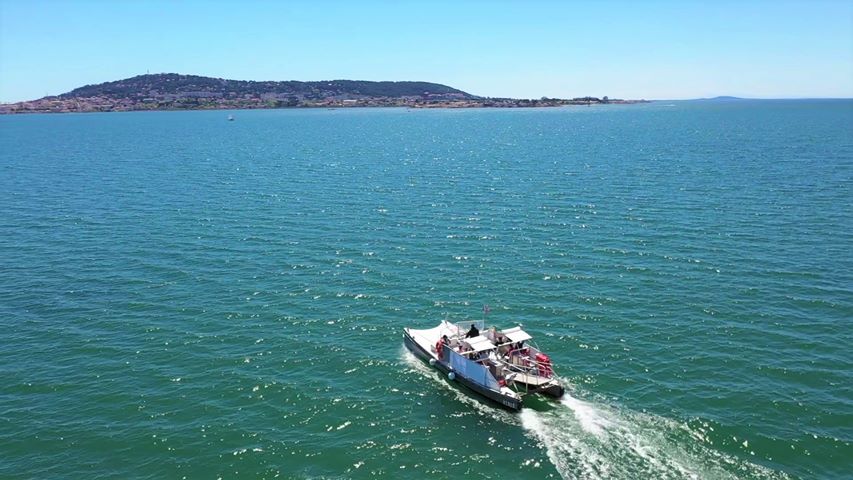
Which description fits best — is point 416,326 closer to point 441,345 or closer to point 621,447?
point 441,345

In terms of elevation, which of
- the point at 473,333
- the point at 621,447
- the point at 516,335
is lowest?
the point at 621,447

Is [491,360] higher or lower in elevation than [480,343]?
lower

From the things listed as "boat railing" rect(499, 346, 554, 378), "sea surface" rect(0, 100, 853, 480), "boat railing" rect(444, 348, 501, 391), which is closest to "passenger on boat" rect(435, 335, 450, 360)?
"boat railing" rect(444, 348, 501, 391)

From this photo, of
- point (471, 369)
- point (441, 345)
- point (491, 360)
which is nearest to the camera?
point (471, 369)

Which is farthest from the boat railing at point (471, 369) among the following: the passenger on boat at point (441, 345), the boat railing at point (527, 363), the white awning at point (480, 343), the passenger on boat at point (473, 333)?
the passenger on boat at point (473, 333)

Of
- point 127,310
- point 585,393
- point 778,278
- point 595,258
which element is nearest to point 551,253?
point 595,258

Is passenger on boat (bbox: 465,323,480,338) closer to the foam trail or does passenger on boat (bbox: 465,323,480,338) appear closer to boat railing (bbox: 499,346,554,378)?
boat railing (bbox: 499,346,554,378)

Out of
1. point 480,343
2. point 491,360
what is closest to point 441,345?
point 480,343
